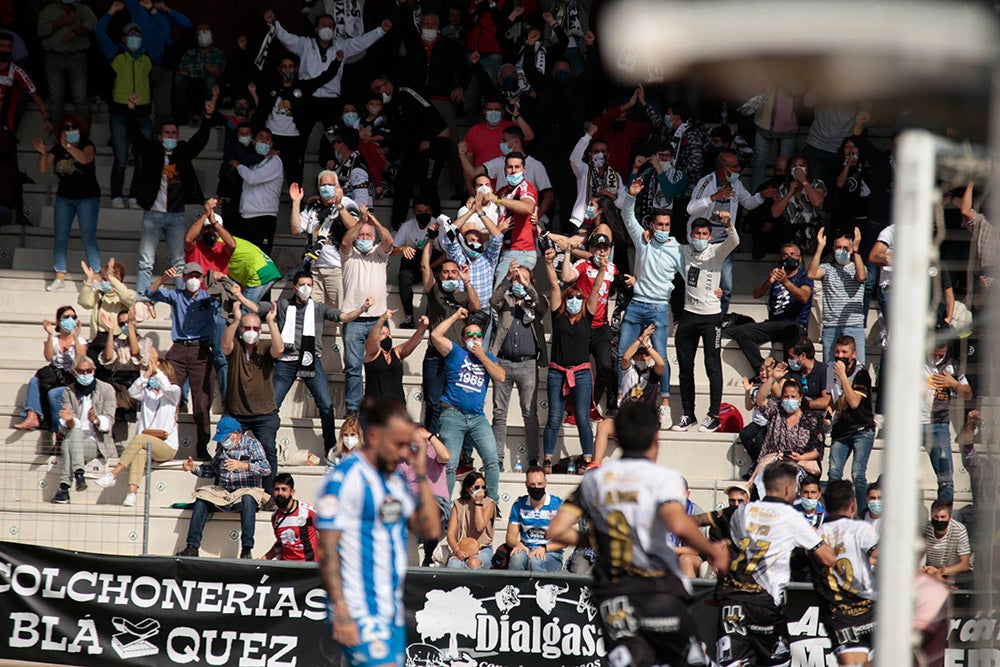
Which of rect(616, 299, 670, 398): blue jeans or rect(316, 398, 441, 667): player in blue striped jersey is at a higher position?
rect(616, 299, 670, 398): blue jeans

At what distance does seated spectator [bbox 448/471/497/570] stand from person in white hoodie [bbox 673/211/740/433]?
2824mm

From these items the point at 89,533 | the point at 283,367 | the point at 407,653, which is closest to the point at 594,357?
the point at 283,367

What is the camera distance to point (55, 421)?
48.4 feet

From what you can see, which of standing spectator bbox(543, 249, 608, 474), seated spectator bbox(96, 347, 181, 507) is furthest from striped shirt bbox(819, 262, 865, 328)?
seated spectator bbox(96, 347, 181, 507)

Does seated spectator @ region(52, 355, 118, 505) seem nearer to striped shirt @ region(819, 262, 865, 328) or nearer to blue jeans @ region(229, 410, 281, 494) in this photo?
blue jeans @ region(229, 410, 281, 494)

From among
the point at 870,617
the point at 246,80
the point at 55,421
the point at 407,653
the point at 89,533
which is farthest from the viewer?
the point at 246,80

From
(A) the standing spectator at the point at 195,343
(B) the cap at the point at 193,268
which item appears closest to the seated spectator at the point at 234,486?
(A) the standing spectator at the point at 195,343

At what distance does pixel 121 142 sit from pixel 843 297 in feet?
31.3

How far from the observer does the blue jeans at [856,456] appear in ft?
46.6

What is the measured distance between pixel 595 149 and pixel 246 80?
18.4 ft

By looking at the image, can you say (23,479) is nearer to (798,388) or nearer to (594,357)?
(594,357)

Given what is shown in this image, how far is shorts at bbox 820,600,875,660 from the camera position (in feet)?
33.6

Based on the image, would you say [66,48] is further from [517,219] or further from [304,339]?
[517,219]

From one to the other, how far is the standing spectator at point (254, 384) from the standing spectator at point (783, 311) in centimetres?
525
